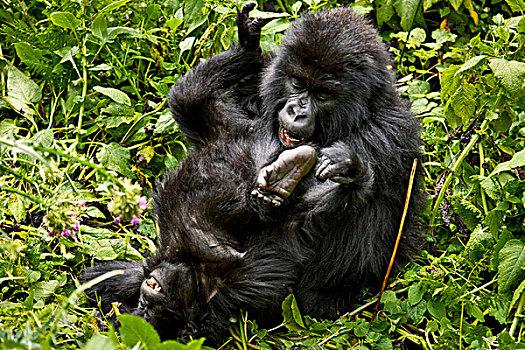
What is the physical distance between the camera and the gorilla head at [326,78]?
116 inches

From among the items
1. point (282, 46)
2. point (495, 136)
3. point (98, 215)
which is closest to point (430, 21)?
point (495, 136)

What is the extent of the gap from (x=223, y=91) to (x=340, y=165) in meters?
0.93

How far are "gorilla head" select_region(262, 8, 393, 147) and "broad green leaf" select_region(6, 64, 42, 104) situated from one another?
1568 millimetres

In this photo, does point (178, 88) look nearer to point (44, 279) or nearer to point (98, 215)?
point (98, 215)

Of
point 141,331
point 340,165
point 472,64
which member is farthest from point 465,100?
point 141,331

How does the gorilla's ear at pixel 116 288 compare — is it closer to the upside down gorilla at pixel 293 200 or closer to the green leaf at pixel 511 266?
the upside down gorilla at pixel 293 200

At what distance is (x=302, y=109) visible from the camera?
2.95 meters

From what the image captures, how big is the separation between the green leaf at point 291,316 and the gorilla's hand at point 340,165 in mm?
616

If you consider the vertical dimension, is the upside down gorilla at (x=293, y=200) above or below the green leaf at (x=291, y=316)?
above

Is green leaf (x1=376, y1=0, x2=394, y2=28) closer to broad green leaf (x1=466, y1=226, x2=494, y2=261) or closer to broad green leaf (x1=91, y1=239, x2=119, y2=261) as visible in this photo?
broad green leaf (x1=466, y1=226, x2=494, y2=261)

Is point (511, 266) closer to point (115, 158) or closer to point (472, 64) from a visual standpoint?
point (472, 64)

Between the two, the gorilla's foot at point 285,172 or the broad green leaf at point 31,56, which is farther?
the broad green leaf at point 31,56

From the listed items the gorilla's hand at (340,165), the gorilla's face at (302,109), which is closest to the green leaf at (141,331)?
the gorilla's hand at (340,165)

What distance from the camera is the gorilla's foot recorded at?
9.20 ft
